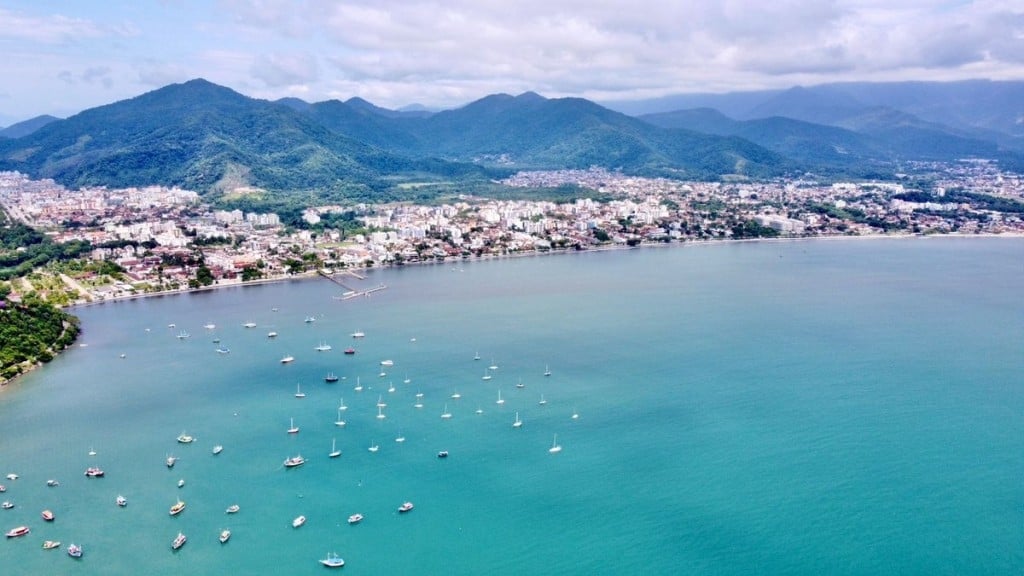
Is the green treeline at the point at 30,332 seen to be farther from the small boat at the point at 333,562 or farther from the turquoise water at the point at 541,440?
the small boat at the point at 333,562

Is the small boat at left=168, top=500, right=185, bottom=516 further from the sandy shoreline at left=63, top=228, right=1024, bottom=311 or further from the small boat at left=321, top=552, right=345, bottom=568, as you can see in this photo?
the sandy shoreline at left=63, top=228, right=1024, bottom=311

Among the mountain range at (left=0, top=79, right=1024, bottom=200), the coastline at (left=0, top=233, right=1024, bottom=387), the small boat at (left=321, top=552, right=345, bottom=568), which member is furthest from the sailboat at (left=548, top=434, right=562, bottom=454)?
the mountain range at (left=0, top=79, right=1024, bottom=200)

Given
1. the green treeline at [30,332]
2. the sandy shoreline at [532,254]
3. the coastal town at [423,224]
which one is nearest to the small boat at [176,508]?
the green treeline at [30,332]

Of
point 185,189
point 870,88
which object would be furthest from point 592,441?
point 870,88

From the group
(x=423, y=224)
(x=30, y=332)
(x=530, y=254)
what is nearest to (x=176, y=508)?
(x=30, y=332)

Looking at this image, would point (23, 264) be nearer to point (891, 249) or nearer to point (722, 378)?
point (722, 378)
